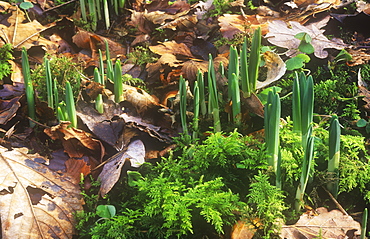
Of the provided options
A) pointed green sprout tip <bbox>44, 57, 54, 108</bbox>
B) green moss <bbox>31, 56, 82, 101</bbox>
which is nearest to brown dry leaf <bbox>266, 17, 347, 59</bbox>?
green moss <bbox>31, 56, 82, 101</bbox>

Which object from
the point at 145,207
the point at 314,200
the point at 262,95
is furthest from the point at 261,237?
the point at 262,95

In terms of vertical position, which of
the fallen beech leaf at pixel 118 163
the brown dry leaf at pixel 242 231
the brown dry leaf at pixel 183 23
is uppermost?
the brown dry leaf at pixel 183 23

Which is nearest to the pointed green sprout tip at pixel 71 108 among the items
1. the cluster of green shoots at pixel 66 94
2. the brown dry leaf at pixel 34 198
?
the cluster of green shoots at pixel 66 94

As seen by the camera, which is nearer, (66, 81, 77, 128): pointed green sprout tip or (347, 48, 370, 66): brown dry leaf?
(66, 81, 77, 128): pointed green sprout tip

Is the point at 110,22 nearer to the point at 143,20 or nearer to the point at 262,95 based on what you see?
the point at 143,20

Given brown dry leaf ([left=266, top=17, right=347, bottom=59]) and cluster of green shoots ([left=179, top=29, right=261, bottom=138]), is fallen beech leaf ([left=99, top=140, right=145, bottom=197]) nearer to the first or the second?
cluster of green shoots ([left=179, top=29, right=261, bottom=138])

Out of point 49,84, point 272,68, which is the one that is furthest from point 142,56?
point 272,68

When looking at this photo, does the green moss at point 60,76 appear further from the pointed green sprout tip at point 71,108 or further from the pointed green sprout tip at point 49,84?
the pointed green sprout tip at point 71,108
